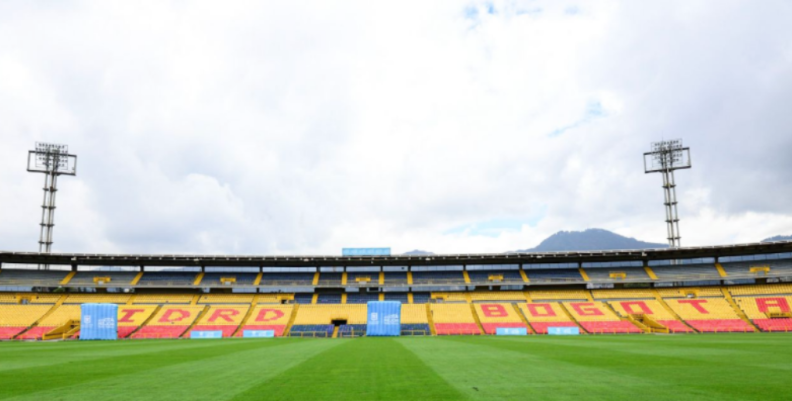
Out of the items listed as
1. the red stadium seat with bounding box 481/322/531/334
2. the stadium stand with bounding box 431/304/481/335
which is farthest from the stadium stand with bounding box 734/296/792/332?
the stadium stand with bounding box 431/304/481/335

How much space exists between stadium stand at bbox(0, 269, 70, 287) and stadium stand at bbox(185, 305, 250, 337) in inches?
857

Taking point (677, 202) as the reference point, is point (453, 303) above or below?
below

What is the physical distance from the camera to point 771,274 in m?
56.9

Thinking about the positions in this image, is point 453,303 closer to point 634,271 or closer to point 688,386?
point 634,271

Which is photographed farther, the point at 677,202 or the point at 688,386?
the point at 677,202

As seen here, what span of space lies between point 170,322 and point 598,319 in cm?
5025

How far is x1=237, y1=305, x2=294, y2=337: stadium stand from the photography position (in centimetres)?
5444

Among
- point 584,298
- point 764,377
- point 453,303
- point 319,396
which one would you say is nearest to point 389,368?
point 319,396

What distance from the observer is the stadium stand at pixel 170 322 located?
52000mm

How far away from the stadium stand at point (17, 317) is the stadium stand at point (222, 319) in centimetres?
1759

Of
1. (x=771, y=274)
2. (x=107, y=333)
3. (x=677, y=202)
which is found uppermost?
(x=677, y=202)

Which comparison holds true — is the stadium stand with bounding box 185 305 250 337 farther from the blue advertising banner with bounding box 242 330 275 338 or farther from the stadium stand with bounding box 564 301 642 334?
the stadium stand with bounding box 564 301 642 334

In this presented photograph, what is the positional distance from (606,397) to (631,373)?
4884mm

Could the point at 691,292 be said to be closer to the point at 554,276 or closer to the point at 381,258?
the point at 554,276
